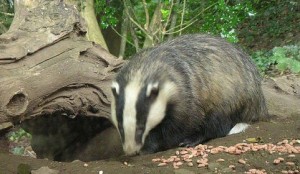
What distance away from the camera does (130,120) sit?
4.13 meters

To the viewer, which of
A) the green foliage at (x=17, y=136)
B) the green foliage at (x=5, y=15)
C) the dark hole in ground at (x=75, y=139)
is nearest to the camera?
the dark hole in ground at (x=75, y=139)

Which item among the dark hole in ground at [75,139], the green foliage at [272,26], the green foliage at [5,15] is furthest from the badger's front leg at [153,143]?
the green foliage at [272,26]

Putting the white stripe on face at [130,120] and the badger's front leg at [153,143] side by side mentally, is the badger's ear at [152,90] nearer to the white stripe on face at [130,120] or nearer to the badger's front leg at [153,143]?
the white stripe on face at [130,120]

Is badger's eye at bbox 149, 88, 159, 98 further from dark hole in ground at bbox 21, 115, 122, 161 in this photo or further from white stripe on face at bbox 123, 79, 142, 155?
dark hole in ground at bbox 21, 115, 122, 161

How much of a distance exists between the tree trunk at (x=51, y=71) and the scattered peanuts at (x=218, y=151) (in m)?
1.06

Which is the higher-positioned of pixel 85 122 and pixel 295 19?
pixel 295 19

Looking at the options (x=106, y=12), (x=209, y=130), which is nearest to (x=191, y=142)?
(x=209, y=130)

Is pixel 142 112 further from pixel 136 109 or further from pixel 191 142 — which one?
pixel 191 142

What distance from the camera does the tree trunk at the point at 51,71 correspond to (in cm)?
435

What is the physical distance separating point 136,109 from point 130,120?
9cm

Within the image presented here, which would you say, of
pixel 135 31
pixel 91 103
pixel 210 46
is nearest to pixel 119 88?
pixel 91 103

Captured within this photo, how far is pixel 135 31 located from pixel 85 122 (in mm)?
3410

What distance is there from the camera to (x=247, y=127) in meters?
4.97

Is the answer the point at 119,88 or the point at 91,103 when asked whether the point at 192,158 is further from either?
the point at 91,103
